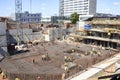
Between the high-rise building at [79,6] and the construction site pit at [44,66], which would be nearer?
the construction site pit at [44,66]

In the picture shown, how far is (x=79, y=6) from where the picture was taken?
178000 mm

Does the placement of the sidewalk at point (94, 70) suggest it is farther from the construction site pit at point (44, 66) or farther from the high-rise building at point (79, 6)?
the high-rise building at point (79, 6)

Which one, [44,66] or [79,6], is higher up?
[79,6]

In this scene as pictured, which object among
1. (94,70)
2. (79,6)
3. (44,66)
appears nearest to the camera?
(94,70)

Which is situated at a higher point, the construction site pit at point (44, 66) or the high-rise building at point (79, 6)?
the high-rise building at point (79, 6)

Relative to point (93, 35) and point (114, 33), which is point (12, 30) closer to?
point (93, 35)

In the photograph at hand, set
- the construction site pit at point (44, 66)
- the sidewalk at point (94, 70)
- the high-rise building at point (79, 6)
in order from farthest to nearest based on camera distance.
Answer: the high-rise building at point (79, 6) < the sidewalk at point (94, 70) < the construction site pit at point (44, 66)

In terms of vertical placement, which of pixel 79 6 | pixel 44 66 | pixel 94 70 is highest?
pixel 79 6

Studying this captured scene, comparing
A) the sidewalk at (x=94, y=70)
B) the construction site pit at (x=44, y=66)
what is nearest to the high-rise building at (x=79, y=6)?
the construction site pit at (x=44, y=66)

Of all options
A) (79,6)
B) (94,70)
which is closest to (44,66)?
(94,70)

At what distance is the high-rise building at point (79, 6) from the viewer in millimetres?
168500

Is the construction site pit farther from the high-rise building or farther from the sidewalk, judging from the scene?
the high-rise building

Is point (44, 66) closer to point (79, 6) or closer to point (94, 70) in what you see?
point (94, 70)

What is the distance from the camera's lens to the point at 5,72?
86.0 ft
